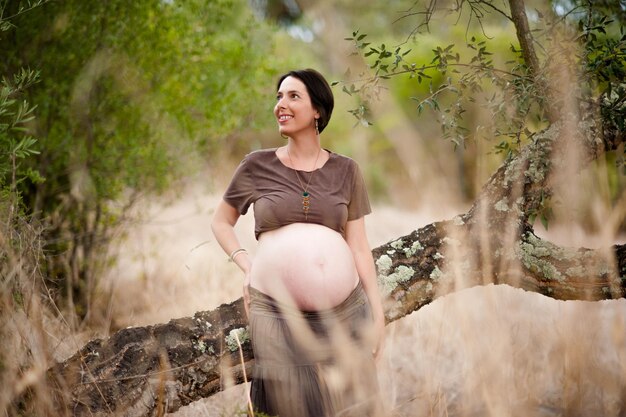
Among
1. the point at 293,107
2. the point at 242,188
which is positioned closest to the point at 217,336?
the point at 242,188

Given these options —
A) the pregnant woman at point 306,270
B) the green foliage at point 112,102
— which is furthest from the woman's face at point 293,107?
the green foliage at point 112,102

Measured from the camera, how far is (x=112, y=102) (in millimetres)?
6012

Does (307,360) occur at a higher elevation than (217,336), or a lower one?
lower

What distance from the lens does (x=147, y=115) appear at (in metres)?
6.46

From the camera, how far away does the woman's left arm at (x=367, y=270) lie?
3.05 m

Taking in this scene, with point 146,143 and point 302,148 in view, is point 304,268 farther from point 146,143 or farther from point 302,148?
point 146,143

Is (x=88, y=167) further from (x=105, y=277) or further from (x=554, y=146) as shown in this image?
(x=554, y=146)

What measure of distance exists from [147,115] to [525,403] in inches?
184

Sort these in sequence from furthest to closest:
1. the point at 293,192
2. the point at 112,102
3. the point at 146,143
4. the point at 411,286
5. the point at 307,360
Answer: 1. the point at 146,143
2. the point at 112,102
3. the point at 411,286
4. the point at 293,192
5. the point at 307,360

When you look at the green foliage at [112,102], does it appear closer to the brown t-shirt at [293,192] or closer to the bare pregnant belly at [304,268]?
the brown t-shirt at [293,192]

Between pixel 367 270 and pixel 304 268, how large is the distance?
0.39 m

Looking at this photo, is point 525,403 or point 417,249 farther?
point 525,403

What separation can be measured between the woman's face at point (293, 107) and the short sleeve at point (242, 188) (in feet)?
0.87

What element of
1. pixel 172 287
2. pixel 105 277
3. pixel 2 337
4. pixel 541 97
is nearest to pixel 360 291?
pixel 541 97
